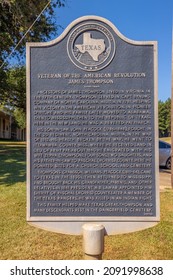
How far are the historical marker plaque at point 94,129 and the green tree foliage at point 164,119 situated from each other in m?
74.9

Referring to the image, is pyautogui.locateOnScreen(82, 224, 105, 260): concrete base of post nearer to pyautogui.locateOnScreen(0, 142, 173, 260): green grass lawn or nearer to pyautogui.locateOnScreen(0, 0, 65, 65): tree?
pyautogui.locateOnScreen(0, 142, 173, 260): green grass lawn

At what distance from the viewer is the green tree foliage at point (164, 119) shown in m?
76.5

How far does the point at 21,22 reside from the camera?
430 inches

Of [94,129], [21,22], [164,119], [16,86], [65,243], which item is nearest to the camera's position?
[94,129]

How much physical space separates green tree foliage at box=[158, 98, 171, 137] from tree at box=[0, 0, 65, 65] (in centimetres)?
6583

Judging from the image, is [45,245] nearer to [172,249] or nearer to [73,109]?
[172,249]

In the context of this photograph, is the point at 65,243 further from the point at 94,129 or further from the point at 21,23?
the point at 21,23

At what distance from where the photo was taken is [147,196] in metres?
3.03

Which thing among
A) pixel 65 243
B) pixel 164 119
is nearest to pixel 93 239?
pixel 65 243

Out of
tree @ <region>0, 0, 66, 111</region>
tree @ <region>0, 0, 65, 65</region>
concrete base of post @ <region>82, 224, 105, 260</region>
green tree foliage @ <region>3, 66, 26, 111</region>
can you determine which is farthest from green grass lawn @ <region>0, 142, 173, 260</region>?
green tree foliage @ <region>3, 66, 26, 111</region>

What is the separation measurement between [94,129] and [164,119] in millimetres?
78550

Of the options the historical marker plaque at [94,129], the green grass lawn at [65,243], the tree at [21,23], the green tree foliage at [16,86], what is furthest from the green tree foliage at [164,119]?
the historical marker plaque at [94,129]

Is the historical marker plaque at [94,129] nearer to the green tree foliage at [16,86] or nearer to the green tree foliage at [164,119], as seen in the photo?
the green tree foliage at [16,86]

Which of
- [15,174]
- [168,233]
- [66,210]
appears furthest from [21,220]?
[15,174]
